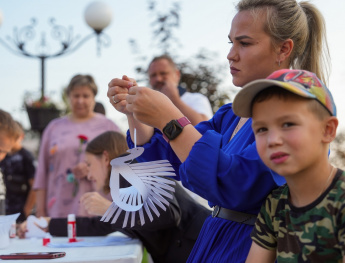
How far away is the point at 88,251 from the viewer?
2.24 m

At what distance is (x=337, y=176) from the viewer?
1.16 meters

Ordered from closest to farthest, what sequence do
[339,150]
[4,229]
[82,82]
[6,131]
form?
[4,229] < [6,131] < [82,82] < [339,150]

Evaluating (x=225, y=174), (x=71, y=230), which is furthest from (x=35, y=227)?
(x=225, y=174)

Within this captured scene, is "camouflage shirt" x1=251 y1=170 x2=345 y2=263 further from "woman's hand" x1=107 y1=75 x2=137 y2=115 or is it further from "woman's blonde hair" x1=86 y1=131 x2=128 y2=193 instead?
"woman's blonde hair" x1=86 y1=131 x2=128 y2=193

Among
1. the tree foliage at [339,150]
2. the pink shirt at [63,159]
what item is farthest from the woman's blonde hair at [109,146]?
the tree foliage at [339,150]

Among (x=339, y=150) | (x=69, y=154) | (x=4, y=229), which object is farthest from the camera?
(x=339, y=150)

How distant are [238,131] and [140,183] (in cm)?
35

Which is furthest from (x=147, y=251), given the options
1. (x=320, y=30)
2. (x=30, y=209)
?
(x=30, y=209)

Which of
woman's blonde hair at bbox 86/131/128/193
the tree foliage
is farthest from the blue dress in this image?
the tree foliage

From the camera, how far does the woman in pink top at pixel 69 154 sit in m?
3.78

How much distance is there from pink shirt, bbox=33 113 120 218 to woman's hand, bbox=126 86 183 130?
7.91ft

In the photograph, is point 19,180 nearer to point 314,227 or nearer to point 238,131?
point 238,131

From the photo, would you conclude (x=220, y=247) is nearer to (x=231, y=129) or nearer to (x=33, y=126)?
(x=231, y=129)

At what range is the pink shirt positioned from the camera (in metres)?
3.79
